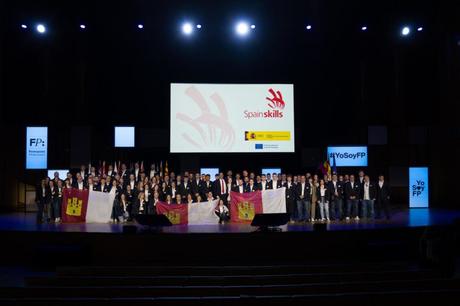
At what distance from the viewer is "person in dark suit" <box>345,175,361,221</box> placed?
509 inches

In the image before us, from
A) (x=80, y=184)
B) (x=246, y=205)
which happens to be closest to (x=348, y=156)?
(x=246, y=205)

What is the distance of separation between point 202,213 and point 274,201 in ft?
6.78

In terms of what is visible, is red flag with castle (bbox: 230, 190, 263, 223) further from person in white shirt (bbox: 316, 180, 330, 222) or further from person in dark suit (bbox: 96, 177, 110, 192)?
person in dark suit (bbox: 96, 177, 110, 192)

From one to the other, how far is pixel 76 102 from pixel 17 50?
3027 millimetres

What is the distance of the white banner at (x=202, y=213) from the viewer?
38.5 feet

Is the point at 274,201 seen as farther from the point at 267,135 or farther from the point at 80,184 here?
the point at 80,184

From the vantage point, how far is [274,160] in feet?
57.6

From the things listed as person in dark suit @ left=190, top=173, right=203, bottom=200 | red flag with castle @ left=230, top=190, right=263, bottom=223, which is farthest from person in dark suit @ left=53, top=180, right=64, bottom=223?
red flag with castle @ left=230, top=190, right=263, bottom=223

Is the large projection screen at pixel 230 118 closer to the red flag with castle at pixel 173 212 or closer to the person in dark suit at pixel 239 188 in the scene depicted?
the person in dark suit at pixel 239 188

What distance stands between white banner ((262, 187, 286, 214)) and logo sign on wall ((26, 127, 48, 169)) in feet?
31.5

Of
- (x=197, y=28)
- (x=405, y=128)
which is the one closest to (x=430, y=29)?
(x=405, y=128)

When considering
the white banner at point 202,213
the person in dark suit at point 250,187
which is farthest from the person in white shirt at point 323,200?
the white banner at point 202,213

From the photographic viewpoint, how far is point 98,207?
1202 centimetres

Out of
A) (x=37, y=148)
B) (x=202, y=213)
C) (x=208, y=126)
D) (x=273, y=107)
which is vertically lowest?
(x=202, y=213)
